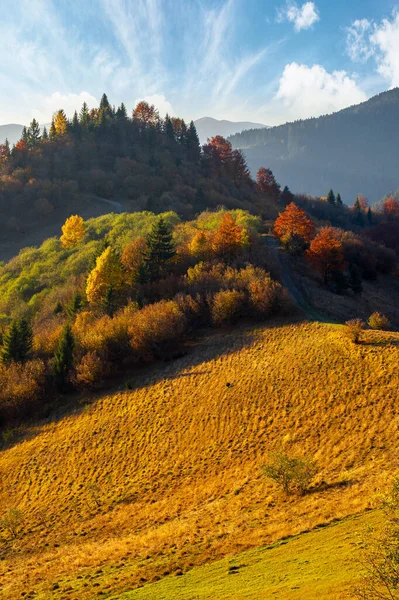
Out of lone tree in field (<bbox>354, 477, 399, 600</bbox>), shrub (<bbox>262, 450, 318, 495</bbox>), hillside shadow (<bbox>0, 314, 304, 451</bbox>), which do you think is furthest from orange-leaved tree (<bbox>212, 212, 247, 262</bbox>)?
lone tree in field (<bbox>354, 477, 399, 600</bbox>)

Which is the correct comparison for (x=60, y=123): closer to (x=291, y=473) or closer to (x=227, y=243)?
(x=227, y=243)

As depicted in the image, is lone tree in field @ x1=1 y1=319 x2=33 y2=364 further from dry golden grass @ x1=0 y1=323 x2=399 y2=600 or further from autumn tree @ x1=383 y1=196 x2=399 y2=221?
autumn tree @ x1=383 y1=196 x2=399 y2=221

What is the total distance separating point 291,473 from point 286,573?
8.52m

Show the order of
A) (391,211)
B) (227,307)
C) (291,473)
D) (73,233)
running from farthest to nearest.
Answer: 1. (391,211)
2. (73,233)
3. (227,307)
4. (291,473)

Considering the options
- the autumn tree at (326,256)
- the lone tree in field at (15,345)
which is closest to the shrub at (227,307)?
the autumn tree at (326,256)

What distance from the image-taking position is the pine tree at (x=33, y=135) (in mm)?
145500

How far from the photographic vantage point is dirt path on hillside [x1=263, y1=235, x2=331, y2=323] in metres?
48.3

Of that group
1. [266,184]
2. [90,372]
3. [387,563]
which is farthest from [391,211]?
[387,563]

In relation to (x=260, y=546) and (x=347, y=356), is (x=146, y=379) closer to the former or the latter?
(x=347, y=356)

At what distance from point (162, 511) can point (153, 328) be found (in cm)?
2583

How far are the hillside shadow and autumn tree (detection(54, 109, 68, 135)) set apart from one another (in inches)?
5204

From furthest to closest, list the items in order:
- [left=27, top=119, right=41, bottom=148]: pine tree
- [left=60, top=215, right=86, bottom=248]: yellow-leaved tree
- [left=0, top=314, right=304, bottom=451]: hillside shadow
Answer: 1. [left=27, top=119, right=41, bottom=148]: pine tree
2. [left=60, top=215, right=86, bottom=248]: yellow-leaved tree
3. [left=0, top=314, right=304, bottom=451]: hillside shadow

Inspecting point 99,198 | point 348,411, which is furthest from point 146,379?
point 99,198

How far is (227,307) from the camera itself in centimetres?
5016
